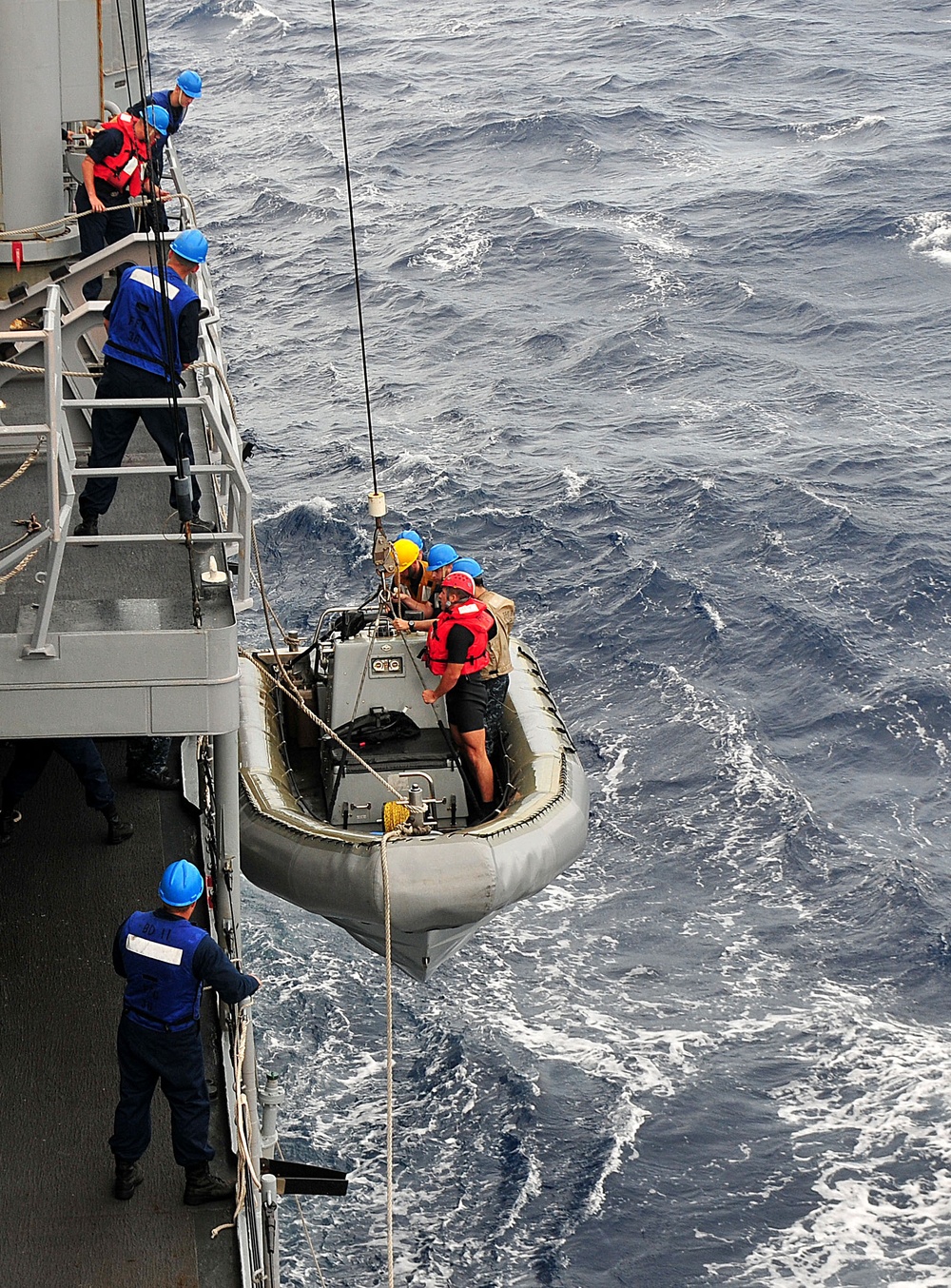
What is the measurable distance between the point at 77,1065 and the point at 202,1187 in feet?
3.89

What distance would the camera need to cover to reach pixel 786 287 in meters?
28.4

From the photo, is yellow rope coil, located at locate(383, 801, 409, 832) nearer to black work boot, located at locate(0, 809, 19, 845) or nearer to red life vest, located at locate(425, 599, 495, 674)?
red life vest, located at locate(425, 599, 495, 674)

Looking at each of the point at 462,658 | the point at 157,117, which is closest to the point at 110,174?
the point at 157,117

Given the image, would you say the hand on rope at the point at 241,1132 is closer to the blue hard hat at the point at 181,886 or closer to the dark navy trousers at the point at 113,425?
the blue hard hat at the point at 181,886

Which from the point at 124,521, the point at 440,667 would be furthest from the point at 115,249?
the point at 440,667

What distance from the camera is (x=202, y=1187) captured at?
6742 millimetres

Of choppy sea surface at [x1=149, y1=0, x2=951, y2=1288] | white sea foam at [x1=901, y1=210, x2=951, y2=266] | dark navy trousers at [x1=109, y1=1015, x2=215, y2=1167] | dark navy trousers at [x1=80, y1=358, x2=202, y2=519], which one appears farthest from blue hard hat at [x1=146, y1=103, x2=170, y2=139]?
white sea foam at [x1=901, y1=210, x2=951, y2=266]

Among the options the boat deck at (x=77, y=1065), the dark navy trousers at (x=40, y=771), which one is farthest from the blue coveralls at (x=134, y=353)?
the boat deck at (x=77, y=1065)

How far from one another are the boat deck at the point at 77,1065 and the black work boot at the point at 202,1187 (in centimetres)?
6

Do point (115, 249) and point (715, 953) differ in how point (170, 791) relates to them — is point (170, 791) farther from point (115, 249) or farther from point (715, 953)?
point (715, 953)

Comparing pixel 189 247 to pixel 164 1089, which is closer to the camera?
pixel 164 1089

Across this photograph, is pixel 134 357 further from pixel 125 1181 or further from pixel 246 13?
pixel 246 13

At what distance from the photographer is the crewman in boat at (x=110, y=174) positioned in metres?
11.6

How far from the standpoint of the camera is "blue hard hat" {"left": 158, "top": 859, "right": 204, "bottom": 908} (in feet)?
20.4
